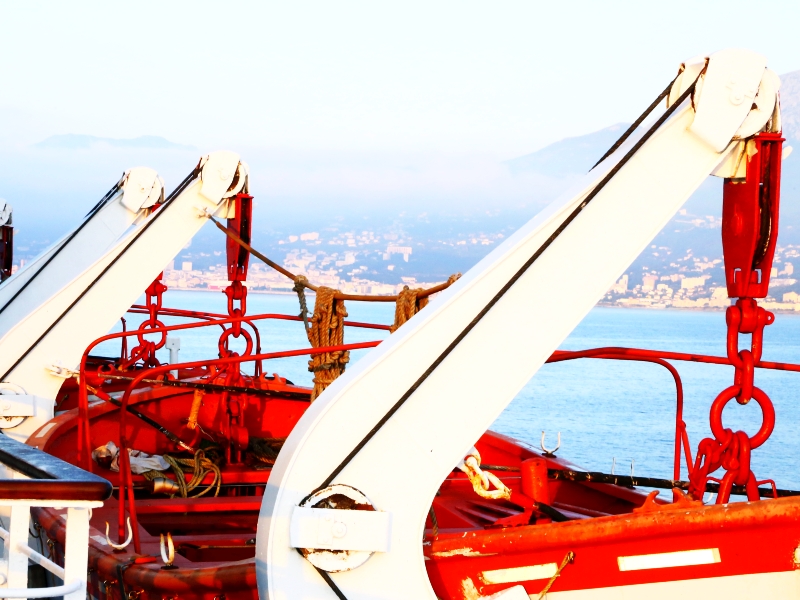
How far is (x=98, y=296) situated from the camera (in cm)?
742

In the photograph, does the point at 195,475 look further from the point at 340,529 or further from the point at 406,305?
the point at 340,529

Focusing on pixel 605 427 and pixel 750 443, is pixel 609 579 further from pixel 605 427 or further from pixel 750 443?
pixel 605 427

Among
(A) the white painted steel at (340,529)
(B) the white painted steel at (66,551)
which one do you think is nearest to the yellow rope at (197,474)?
(A) the white painted steel at (340,529)

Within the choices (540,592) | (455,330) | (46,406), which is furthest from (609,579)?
(46,406)

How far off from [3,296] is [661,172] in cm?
631

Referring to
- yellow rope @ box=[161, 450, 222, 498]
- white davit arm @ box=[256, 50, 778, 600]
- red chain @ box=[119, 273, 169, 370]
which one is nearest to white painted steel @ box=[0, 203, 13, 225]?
red chain @ box=[119, 273, 169, 370]

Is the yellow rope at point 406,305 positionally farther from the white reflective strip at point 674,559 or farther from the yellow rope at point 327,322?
the white reflective strip at point 674,559

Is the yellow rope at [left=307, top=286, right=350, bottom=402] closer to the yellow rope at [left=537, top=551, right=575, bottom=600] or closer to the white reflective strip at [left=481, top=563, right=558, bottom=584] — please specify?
the white reflective strip at [left=481, top=563, right=558, bottom=584]

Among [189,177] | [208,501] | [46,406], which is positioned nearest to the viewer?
[208,501]

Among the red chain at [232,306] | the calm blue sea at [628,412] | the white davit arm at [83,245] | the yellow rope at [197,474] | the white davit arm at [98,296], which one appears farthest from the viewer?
the calm blue sea at [628,412]

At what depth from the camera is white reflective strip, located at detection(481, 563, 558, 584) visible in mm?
3820

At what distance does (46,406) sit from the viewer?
7219 mm

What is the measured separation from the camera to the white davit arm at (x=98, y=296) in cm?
715

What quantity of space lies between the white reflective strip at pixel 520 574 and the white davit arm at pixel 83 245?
5.21 metres
